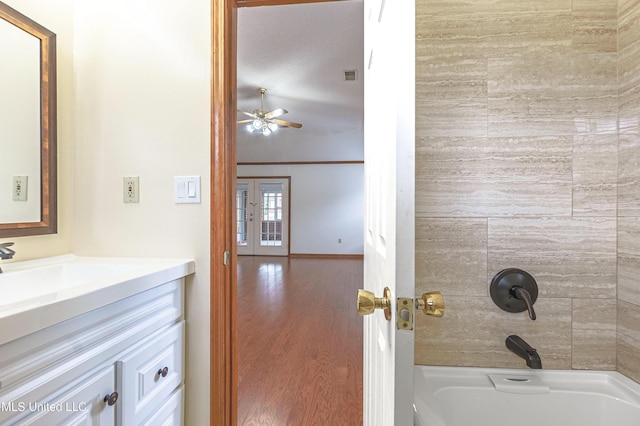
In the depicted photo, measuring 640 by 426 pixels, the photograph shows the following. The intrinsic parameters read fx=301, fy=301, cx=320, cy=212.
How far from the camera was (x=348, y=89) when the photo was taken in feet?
11.9

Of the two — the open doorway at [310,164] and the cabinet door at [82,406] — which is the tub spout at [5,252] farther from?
the open doorway at [310,164]

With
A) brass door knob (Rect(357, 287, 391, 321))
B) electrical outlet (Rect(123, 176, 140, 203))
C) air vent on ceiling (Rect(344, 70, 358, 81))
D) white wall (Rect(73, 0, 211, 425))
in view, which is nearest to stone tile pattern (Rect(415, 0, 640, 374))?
brass door knob (Rect(357, 287, 391, 321))

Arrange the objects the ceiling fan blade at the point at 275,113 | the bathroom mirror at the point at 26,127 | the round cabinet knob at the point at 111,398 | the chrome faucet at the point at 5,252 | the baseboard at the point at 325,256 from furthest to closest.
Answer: the baseboard at the point at 325,256 → the ceiling fan blade at the point at 275,113 → the bathroom mirror at the point at 26,127 → the chrome faucet at the point at 5,252 → the round cabinet knob at the point at 111,398

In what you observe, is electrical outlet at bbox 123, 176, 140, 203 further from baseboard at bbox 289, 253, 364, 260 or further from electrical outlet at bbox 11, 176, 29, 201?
baseboard at bbox 289, 253, 364, 260

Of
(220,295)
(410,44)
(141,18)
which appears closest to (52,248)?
(220,295)

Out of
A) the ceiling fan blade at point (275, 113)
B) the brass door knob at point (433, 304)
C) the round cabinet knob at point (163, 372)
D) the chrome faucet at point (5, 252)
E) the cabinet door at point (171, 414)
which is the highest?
the ceiling fan blade at point (275, 113)

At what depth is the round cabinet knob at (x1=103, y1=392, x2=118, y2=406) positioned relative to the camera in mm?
768

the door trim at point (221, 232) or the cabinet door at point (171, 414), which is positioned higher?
the door trim at point (221, 232)

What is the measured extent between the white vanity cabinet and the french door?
21.0 ft

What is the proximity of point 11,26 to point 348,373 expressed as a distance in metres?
2.34

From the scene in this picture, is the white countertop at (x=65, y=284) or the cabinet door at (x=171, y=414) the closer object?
the white countertop at (x=65, y=284)

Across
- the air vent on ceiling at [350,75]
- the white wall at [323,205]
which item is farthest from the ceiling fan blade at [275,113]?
the white wall at [323,205]

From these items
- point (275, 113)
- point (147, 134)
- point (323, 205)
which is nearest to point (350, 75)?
point (275, 113)

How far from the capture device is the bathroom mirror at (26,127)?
1.03 meters
